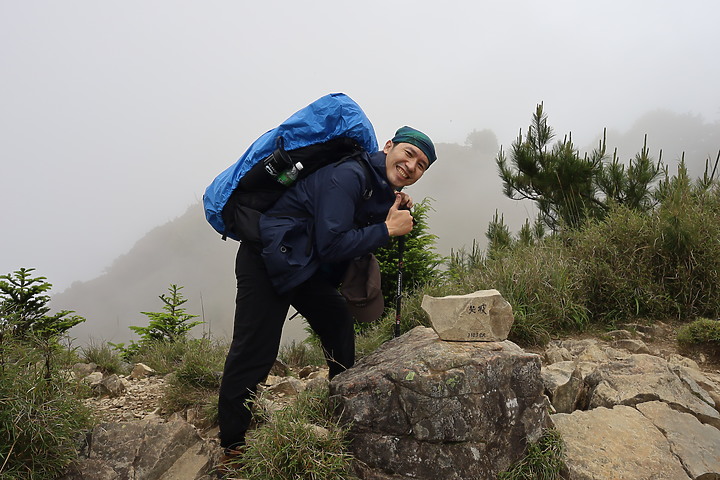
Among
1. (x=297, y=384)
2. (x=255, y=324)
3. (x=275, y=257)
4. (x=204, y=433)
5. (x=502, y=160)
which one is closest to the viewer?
(x=275, y=257)

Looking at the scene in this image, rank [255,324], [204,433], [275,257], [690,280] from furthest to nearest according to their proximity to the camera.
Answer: [690,280] → [204,433] → [255,324] → [275,257]

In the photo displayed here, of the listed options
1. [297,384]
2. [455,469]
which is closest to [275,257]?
[455,469]

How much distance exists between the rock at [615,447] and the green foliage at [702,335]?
219cm

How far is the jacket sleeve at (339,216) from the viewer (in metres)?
2.57

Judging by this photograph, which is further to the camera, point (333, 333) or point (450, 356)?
point (333, 333)

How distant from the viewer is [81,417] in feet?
10.3

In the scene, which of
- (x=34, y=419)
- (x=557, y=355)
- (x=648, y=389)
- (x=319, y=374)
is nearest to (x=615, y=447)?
(x=648, y=389)

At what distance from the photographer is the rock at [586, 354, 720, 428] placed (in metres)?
3.47

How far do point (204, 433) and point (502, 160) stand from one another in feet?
32.5

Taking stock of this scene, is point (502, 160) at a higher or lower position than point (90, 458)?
higher

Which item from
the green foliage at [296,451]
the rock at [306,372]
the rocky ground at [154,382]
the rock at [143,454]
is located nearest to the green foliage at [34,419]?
the rock at [143,454]

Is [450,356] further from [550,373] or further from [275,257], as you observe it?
[550,373]

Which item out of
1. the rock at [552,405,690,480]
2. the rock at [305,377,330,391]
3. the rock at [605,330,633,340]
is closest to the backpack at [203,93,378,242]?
the rock at [305,377,330,391]

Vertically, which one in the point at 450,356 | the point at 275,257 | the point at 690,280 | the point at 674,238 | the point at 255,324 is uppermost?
the point at 275,257
